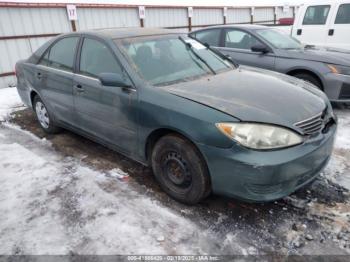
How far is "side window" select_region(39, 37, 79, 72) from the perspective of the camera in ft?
13.1

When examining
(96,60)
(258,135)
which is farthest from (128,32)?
(258,135)

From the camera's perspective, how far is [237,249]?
242 centimetres

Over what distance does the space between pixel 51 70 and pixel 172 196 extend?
2590 millimetres

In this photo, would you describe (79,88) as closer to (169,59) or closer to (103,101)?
(103,101)

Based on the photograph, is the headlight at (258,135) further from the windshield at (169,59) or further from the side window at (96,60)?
the side window at (96,60)

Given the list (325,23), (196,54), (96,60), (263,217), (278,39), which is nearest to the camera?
(263,217)

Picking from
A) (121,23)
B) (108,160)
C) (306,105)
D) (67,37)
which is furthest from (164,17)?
(306,105)

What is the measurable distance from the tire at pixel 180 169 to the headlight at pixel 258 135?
386mm

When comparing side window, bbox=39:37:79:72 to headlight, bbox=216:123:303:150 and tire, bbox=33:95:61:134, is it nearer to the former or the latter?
tire, bbox=33:95:61:134

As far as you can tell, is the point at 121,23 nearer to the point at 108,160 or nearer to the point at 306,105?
the point at 108,160

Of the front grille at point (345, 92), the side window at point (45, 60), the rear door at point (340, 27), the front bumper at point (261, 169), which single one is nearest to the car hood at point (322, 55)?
the front grille at point (345, 92)

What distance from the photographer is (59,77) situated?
4125mm

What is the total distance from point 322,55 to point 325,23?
2.86 metres

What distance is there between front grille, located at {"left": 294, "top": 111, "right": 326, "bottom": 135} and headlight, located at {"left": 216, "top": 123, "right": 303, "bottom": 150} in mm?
189
